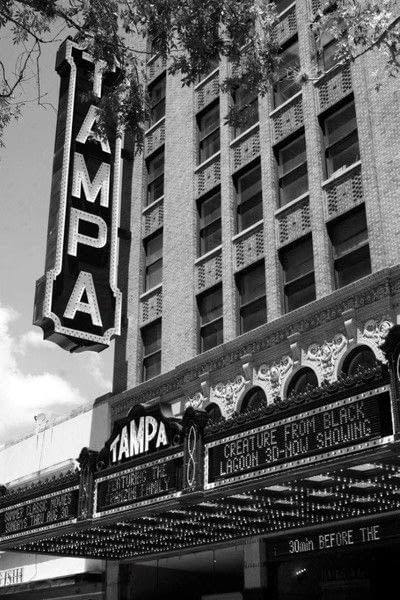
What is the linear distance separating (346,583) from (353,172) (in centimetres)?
978

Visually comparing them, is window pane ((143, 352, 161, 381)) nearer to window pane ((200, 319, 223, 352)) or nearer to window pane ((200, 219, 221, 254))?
window pane ((200, 319, 223, 352))

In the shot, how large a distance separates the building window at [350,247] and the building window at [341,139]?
1563mm

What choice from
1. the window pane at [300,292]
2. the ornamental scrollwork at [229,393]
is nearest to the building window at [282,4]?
the window pane at [300,292]

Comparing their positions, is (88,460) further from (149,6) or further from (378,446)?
(149,6)

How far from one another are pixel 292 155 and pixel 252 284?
12.5 feet

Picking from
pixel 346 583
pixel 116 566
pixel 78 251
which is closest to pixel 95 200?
pixel 78 251

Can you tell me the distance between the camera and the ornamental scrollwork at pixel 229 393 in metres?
21.5

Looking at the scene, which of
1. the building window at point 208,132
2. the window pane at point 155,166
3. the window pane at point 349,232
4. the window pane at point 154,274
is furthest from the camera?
the window pane at point 155,166

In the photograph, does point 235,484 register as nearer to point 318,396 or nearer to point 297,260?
point 318,396

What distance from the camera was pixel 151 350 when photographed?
26594 mm

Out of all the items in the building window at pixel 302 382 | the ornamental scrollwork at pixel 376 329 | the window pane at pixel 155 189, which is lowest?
the building window at pixel 302 382

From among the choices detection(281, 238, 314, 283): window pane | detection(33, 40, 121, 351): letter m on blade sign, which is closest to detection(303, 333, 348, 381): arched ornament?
detection(281, 238, 314, 283): window pane

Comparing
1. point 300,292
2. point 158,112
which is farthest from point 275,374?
point 158,112

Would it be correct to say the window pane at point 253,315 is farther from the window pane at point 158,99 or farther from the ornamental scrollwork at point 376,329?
the window pane at point 158,99
